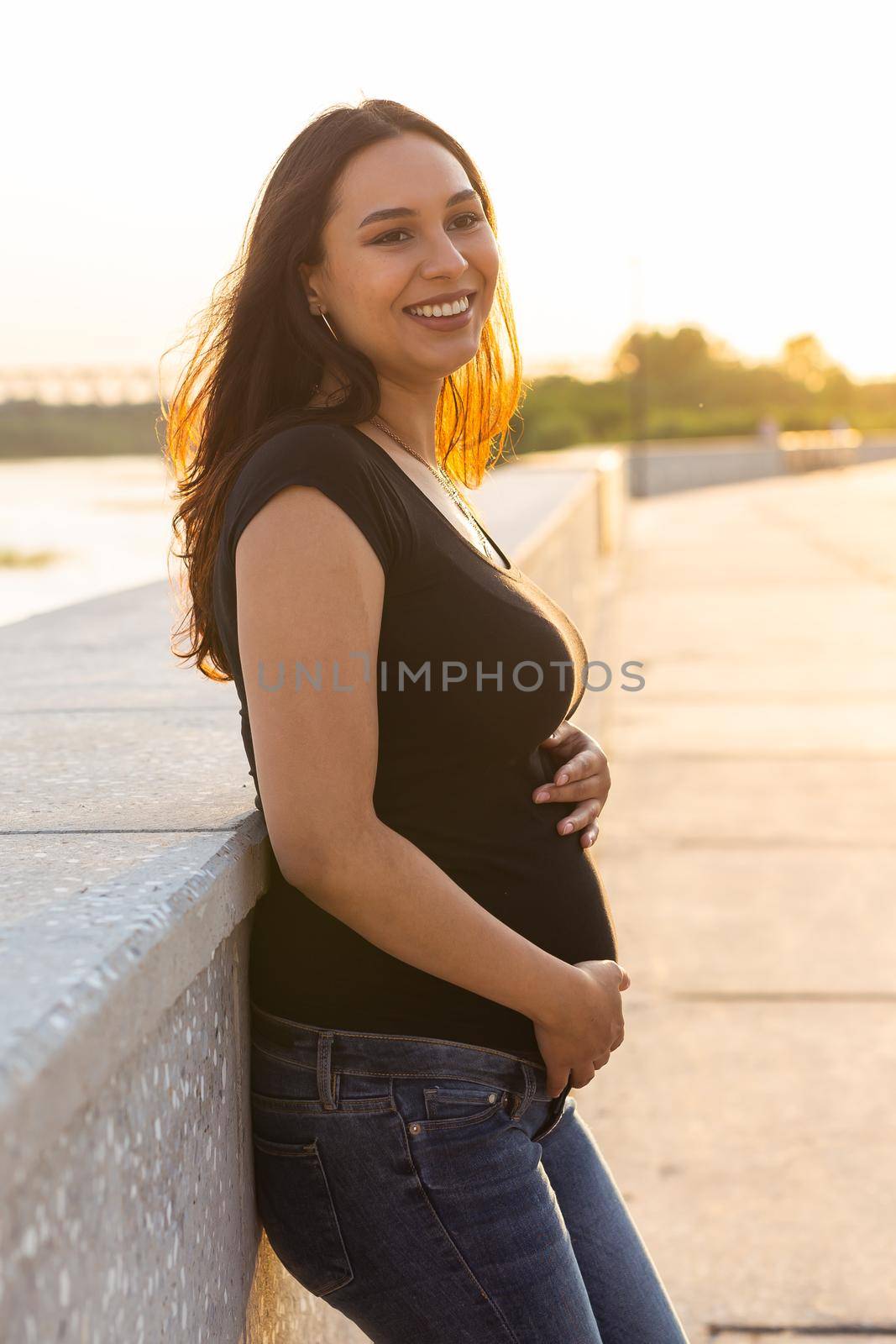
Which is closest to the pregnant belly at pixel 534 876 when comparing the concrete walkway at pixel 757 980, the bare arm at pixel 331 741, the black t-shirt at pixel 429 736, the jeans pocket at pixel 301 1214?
the black t-shirt at pixel 429 736

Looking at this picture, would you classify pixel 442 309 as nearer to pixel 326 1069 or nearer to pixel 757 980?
pixel 326 1069

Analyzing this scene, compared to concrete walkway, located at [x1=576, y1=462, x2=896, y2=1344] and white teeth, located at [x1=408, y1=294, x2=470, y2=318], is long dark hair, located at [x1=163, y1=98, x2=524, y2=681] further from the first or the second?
concrete walkway, located at [x1=576, y1=462, x2=896, y2=1344]

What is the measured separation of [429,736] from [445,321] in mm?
640

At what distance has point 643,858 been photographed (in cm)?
584

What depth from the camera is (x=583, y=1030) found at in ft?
5.70

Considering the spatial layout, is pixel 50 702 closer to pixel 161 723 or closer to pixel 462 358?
pixel 161 723

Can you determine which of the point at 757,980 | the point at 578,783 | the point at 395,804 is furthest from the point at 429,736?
the point at 757,980

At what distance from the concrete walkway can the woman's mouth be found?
7.10ft

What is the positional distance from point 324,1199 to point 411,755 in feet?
1.81

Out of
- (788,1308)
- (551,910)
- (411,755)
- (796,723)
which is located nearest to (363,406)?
(411,755)

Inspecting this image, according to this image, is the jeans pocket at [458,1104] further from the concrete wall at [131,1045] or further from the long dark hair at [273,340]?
the long dark hair at [273,340]

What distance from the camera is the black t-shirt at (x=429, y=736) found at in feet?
5.24

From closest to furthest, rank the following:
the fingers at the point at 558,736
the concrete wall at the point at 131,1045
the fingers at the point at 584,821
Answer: the concrete wall at the point at 131,1045 < the fingers at the point at 584,821 < the fingers at the point at 558,736

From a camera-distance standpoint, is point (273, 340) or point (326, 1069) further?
point (273, 340)
